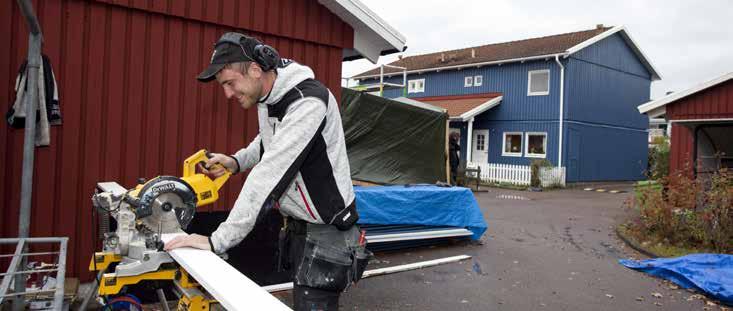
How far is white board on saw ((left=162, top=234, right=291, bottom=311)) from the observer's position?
69.6 inches

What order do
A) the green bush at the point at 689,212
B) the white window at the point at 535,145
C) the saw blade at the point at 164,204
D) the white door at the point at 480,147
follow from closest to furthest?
the saw blade at the point at 164,204 → the green bush at the point at 689,212 → the white window at the point at 535,145 → the white door at the point at 480,147

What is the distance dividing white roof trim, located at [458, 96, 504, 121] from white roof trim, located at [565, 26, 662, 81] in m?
3.48

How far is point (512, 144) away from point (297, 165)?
2160 centimetres

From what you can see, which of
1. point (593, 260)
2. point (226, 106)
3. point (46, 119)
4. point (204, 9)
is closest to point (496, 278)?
point (593, 260)

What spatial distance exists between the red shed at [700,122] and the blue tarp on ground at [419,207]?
496 cm

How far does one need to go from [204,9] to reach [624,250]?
738 centimetres

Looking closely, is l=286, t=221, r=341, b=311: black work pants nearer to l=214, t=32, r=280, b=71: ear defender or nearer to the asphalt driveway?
l=214, t=32, r=280, b=71: ear defender

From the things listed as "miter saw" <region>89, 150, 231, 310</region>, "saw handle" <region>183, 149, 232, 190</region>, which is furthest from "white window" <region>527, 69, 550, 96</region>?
"miter saw" <region>89, 150, 231, 310</region>

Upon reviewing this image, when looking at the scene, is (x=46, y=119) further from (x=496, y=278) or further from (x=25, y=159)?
(x=496, y=278)

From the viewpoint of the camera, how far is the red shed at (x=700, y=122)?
1138 centimetres

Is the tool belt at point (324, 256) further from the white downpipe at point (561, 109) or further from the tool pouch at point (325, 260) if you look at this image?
the white downpipe at point (561, 109)

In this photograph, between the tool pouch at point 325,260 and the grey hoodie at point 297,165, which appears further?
the tool pouch at point 325,260

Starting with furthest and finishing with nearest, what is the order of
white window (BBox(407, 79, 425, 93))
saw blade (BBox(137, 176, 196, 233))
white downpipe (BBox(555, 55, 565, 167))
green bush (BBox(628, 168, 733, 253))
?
white window (BBox(407, 79, 425, 93)), white downpipe (BBox(555, 55, 565, 167)), green bush (BBox(628, 168, 733, 253)), saw blade (BBox(137, 176, 196, 233))

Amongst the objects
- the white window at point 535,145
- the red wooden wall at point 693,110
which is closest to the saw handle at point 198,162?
the red wooden wall at point 693,110
